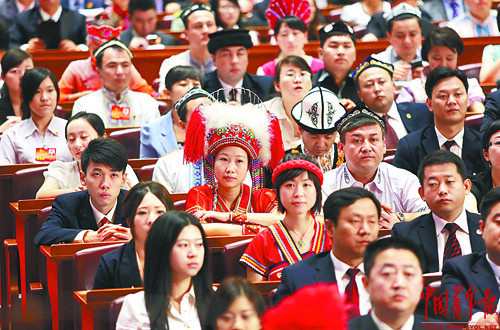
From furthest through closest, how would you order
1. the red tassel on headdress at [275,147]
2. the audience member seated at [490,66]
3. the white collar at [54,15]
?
the white collar at [54,15]
the audience member seated at [490,66]
the red tassel on headdress at [275,147]

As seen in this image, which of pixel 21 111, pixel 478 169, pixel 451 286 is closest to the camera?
pixel 451 286

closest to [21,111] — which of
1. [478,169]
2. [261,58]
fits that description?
[261,58]

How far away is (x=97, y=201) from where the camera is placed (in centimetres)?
370

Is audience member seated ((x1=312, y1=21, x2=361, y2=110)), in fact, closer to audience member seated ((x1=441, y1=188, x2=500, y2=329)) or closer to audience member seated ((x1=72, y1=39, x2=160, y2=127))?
audience member seated ((x1=72, y1=39, x2=160, y2=127))

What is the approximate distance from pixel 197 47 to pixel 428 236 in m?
3.05

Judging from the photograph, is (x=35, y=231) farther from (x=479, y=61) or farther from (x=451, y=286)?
(x=479, y=61)

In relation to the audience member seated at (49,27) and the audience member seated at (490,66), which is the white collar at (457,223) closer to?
the audience member seated at (490,66)

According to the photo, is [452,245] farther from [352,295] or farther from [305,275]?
[305,275]

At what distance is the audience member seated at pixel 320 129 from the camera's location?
13.8 ft

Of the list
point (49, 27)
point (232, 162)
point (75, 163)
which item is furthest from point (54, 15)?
point (232, 162)

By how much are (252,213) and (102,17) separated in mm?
3179

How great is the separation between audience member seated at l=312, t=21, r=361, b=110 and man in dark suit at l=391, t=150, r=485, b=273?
197 centimetres

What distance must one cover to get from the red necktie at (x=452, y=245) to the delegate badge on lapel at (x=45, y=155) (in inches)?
91.4

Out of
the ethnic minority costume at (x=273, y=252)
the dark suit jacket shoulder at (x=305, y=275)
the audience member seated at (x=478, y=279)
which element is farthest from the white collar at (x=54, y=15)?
the audience member seated at (x=478, y=279)
